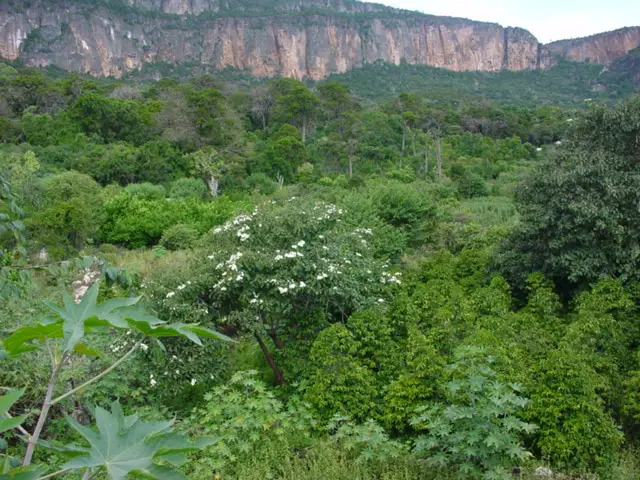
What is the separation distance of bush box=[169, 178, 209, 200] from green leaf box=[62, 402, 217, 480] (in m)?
17.8

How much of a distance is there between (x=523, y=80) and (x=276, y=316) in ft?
238

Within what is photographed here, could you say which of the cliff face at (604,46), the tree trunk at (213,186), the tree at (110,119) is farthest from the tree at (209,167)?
the cliff face at (604,46)

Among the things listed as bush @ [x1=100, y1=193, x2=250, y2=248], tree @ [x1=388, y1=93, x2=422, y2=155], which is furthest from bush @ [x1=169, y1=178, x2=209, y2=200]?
tree @ [x1=388, y1=93, x2=422, y2=155]

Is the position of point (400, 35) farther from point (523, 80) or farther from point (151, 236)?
point (151, 236)

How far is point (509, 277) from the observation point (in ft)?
21.6

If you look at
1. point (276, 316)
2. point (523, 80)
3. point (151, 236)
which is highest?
point (523, 80)

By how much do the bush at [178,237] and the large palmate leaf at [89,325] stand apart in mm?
12235

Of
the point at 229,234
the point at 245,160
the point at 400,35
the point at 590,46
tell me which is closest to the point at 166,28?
the point at 400,35

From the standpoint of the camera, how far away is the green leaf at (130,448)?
733 mm

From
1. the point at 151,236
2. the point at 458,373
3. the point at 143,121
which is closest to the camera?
the point at 458,373

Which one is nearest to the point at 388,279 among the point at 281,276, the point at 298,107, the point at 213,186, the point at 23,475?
the point at 281,276

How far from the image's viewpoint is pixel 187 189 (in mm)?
18500

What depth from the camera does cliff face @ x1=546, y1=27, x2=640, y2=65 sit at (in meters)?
70.1

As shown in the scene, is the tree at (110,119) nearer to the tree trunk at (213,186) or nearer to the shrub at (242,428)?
the tree trunk at (213,186)
